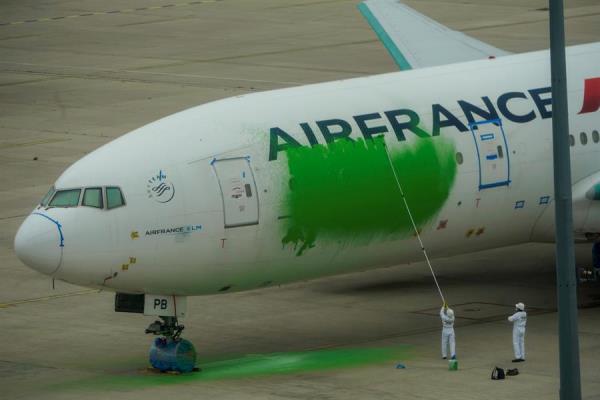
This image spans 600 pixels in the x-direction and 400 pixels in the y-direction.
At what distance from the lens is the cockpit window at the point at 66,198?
100ft

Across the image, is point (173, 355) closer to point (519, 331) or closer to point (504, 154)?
point (519, 331)

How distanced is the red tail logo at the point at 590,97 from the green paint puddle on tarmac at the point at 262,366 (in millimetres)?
7437

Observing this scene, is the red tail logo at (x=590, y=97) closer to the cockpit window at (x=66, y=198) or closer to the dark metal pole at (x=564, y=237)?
the cockpit window at (x=66, y=198)

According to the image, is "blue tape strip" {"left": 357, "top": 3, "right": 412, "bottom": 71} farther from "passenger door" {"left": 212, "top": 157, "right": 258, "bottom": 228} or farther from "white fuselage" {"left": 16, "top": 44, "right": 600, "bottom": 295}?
"passenger door" {"left": 212, "top": 157, "right": 258, "bottom": 228}

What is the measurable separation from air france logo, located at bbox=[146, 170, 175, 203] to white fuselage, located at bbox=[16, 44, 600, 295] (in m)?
0.02

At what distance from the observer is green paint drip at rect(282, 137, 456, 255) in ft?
105

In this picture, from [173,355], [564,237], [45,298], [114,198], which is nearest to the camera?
Answer: [564,237]

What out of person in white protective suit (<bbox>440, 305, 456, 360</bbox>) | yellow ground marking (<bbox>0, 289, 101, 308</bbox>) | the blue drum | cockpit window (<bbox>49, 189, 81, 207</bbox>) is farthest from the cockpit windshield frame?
yellow ground marking (<bbox>0, 289, 101, 308</bbox>)

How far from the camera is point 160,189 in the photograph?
100 feet

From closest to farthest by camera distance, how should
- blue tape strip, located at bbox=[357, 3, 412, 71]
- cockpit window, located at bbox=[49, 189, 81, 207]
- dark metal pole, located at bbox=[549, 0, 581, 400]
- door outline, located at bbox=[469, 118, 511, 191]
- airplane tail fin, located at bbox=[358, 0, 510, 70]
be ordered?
dark metal pole, located at bbox=[549, 0, 581, 400]
cockpit window, located at bbox=[49, 189, 81, 207]
door outline, located at bbox=[469, 118, 511, 191]
blue tape strip, located at bbox=[357, 3, 412, 71]
airplane tail fin, located at bbox=[358, 0, 510, 70]

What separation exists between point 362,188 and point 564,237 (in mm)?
10398

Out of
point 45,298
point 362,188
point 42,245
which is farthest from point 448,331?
point 45,298

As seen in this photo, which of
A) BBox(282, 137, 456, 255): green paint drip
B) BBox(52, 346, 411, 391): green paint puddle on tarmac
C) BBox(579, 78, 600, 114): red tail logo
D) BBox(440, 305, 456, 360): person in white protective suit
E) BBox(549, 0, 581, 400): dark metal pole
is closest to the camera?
BBox(549, 0, 581, 400): dark metal pole

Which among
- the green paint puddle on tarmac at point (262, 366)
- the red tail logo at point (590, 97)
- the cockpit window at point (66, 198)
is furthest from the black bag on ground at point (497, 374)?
the cockpit window at point (66, 198)
